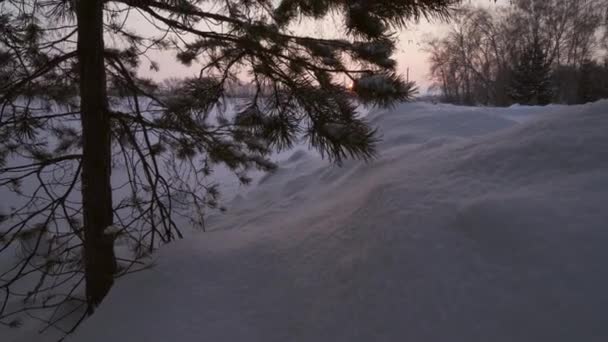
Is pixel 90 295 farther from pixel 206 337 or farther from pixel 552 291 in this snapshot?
pixel 552 291

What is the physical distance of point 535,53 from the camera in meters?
17.1

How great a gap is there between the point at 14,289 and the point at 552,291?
542 cm

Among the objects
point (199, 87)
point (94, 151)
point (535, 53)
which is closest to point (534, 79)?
point (535, 53)

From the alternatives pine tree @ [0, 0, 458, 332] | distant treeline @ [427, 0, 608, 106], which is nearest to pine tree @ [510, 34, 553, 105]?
distant treeline @ [427, 0, 608, 106]

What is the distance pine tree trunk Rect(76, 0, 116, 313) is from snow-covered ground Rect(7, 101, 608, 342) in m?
0.57

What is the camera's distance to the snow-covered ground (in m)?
1.09

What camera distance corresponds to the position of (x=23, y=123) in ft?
7.43

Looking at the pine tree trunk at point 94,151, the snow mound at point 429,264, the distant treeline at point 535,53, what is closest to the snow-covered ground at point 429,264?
the snow mound at point 429,264

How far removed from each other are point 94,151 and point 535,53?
21807 mm

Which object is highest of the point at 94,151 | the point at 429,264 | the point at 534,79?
the point at 534,79

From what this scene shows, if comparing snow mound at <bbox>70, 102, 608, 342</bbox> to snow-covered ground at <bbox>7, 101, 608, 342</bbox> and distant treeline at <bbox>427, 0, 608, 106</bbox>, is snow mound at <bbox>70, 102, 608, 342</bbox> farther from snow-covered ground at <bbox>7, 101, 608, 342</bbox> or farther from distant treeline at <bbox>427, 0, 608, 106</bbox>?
distant treeline at <bbox>427, 0, 608, 106</bbox>

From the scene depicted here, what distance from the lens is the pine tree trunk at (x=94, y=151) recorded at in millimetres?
2084

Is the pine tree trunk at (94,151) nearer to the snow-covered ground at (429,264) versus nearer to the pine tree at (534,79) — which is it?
the snow-covered ground at (429,264)

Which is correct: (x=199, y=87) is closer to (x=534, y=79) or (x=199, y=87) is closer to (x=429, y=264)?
(x=429, y=264)
